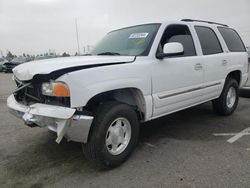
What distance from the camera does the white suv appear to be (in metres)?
2.61

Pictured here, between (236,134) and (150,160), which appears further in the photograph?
(236,134)

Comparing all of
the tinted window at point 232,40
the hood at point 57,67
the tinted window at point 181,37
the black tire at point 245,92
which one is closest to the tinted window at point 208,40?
the tinted window at point 181,37

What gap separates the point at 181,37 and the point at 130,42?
3.11 feet

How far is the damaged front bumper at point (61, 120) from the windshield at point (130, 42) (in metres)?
1.38

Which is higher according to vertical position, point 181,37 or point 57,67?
point 181,37

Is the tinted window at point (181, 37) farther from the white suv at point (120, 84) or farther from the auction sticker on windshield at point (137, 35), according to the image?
the auction sticker on windshield at point (137, 35)

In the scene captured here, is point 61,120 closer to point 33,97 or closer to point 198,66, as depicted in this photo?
point 33,97

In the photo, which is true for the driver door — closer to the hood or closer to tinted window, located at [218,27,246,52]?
the hood

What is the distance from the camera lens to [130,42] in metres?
3.80

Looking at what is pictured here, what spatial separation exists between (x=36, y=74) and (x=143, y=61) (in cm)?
138

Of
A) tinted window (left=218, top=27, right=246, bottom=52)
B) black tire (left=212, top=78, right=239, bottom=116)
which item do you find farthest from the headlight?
tinted window (left=218, top=27, right=246, bottom=52)

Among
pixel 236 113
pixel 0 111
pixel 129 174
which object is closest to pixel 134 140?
pixel 129 174

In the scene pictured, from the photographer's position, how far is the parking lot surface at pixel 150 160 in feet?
9.05

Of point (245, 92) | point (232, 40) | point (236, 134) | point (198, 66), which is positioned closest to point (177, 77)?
point (198, 66)
